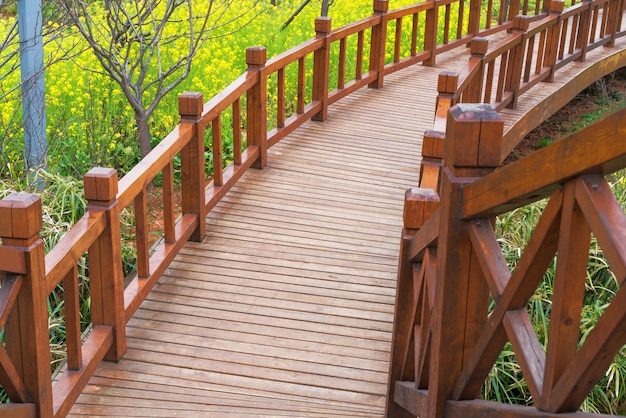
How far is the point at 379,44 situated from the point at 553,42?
2.10 m

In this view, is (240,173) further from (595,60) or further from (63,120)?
(595,60)

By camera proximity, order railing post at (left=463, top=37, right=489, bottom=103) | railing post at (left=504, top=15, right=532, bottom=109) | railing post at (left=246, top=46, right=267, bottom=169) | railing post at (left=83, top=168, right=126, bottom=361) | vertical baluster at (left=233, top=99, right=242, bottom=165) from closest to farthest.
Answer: railing post at (left=83, top=168, right=126, bottom=361) < vertical baluster at (left=233, top=99, right=242, bottom=165) < railing post at (left=246, top=46, right=267, bottom=169) < railing post at (left=463, top=37, right=489, bottom=103) < railing post at (left=504, top=15, right=532, bottom=109)

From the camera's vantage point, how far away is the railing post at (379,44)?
967 centimetres

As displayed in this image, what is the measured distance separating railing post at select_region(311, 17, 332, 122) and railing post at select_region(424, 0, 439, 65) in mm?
2703

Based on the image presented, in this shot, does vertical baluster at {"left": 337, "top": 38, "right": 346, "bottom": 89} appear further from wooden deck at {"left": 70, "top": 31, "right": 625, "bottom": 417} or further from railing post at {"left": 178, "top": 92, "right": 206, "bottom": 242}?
railing post at {"left": 178, "top": 92, "right": 206, "bottom": 242}

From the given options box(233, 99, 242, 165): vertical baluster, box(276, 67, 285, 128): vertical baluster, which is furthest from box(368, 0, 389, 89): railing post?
box(233, 99, 242, 165): vertical baluster

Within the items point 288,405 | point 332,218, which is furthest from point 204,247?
point 288,405

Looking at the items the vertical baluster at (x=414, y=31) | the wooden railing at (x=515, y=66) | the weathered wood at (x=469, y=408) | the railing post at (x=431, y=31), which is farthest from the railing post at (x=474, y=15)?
the weathered wood at (x=469, y=408)

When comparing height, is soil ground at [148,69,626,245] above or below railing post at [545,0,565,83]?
below

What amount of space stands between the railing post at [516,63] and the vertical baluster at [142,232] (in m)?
5.51

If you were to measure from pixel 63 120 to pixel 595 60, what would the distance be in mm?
7013

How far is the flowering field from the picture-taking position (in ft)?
25.8

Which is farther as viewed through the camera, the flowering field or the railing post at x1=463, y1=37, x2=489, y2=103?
the flowering field

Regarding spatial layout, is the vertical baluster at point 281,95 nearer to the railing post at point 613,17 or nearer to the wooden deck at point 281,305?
the wooden deck at point 281,305
